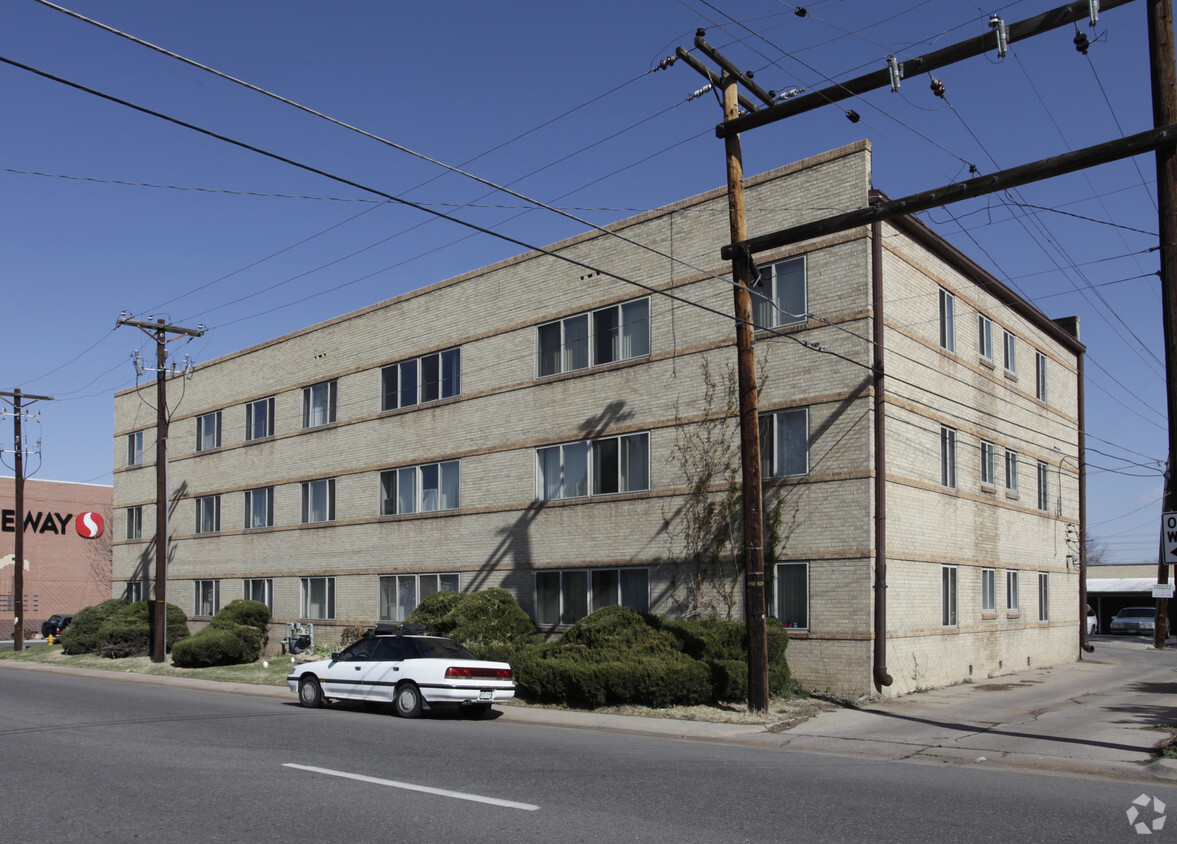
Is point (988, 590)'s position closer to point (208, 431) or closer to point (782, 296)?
point (782, 296)

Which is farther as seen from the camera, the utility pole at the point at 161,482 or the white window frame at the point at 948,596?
the utility pole at the point at 161,482

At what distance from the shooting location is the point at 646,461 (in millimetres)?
23312

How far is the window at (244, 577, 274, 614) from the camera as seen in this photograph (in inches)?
1369

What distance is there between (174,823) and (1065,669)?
25087 mm

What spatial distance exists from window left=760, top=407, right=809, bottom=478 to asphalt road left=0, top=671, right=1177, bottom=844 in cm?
722

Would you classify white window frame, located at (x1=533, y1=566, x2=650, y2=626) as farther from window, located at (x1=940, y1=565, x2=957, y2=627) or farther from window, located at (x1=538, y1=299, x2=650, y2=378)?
window, located at (x1=940, y1=565, x2=957, y2=627)

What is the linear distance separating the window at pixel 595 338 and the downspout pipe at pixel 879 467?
563 centimetres

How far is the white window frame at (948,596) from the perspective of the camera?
2177 centimetres

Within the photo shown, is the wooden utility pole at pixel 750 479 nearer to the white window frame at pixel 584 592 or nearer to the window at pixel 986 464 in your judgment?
the white window frame at pixel 584 592

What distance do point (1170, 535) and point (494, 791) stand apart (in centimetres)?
943

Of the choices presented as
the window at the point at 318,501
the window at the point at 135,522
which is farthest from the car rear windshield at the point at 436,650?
the window at the point at 135,522

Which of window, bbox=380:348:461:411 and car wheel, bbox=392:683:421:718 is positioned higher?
window, bbox=380:348:461:411

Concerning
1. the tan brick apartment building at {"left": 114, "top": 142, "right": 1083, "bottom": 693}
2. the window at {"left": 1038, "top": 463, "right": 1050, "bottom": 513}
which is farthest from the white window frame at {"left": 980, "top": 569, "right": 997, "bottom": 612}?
the window at {"left": 1038, "top": 463, "right": 1050, "bottom": 513}

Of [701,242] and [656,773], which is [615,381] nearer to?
[701,242]
